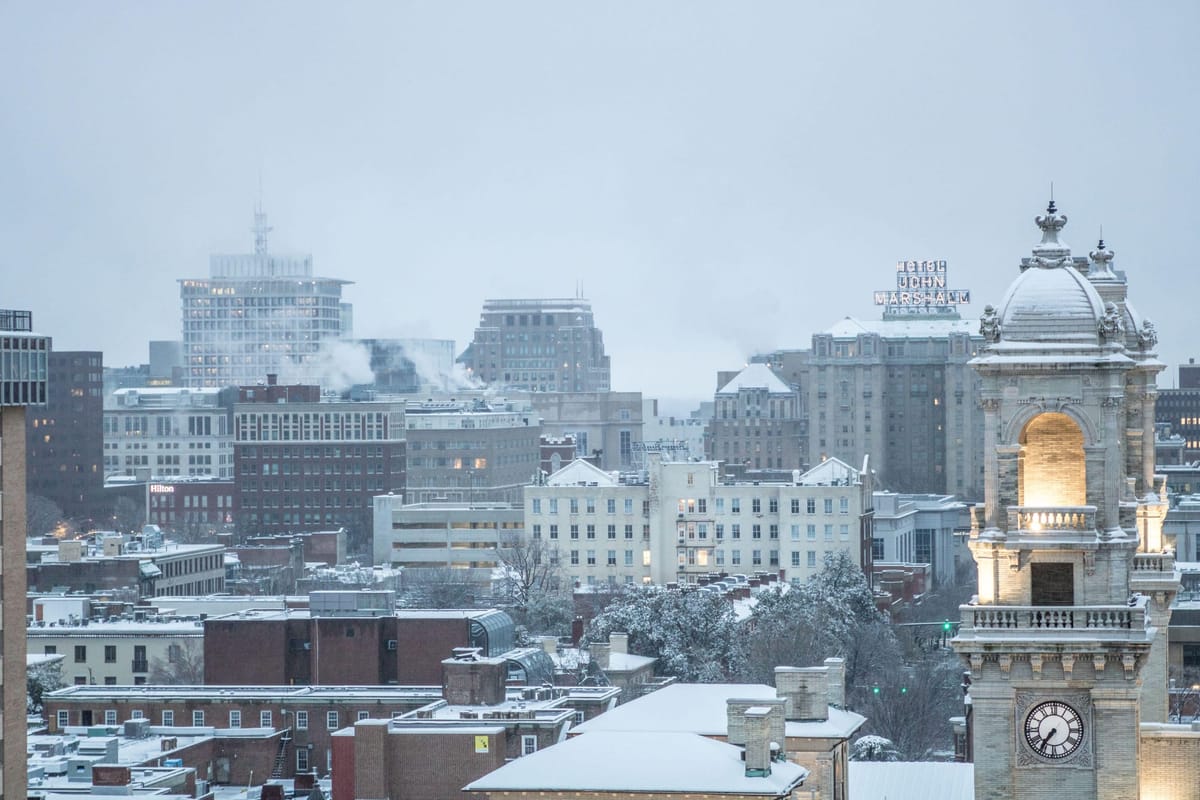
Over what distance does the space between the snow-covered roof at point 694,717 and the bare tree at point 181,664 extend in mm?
56315

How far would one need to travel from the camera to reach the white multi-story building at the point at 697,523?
189 m

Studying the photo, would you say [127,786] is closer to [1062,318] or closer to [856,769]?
[856,769]

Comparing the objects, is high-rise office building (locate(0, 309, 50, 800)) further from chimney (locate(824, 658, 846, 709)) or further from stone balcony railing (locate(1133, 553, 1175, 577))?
stone balcony railing (locate(1133, 553, 1175, 577))

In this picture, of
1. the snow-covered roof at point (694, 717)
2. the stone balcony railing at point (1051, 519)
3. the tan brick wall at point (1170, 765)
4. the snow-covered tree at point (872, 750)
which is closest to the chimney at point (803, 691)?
the snow-covered roof at point (694, 717)

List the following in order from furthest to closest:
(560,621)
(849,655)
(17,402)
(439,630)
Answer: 1. (560,621)
2. (849,655)
3. (439,630)
4. (17,402)

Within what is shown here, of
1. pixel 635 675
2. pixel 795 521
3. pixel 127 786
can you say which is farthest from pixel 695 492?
pixel 127 786

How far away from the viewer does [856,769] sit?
78.8 meters

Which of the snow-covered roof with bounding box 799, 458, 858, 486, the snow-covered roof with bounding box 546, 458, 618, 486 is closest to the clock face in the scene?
the snow-covered roof with bounding box 799, 458, 858, 486

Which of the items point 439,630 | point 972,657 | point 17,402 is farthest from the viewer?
point 439,630

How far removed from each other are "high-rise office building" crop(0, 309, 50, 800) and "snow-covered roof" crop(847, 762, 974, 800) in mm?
23608

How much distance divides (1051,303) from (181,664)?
3587 inches

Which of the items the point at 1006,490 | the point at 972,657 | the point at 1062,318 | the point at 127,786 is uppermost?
the point at 1062,318

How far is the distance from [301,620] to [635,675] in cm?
1590

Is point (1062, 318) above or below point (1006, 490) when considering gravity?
above
